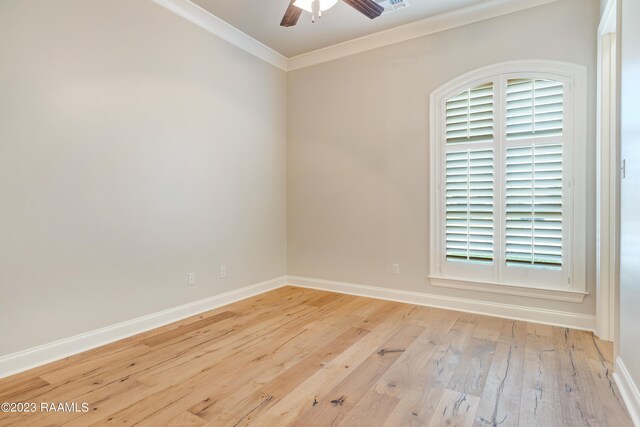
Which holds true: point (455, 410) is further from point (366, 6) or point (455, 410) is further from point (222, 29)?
point (222, 29)

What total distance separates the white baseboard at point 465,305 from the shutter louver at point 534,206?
452 millimetres

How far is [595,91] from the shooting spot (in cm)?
290

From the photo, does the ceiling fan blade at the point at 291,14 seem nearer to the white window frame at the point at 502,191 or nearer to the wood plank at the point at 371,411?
the white window frame at the point at 502,191

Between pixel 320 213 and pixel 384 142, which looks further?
pixel 320 213

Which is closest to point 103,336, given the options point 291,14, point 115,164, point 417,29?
point 115,164

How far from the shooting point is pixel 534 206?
3.14 metres

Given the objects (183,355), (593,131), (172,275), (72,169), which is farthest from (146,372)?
(593,131)

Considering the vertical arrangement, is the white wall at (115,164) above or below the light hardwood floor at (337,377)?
above

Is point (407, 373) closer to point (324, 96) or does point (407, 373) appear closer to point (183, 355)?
point (183, 355)

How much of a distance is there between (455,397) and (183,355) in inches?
75.1

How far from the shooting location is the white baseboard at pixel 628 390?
1710mm

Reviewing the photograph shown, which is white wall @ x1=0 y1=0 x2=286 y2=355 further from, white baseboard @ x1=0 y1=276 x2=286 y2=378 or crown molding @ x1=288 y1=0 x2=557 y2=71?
crown molding @ x1=288 y1=0 x2=557 y2=71

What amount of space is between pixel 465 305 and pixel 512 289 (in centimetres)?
48

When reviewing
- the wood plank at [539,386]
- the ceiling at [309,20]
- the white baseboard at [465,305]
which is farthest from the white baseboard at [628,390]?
the ceiling at [309,20]
